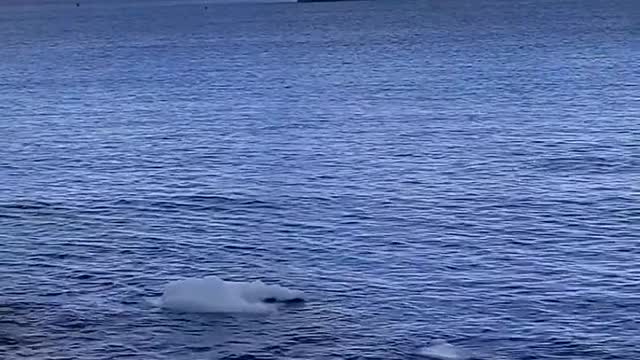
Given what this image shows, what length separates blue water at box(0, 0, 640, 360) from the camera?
51.8 meters

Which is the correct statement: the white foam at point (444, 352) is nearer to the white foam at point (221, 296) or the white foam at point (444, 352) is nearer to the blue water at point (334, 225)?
the blue water at point (334, 225)

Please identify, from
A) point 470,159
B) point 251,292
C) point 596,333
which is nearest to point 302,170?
point 470,159

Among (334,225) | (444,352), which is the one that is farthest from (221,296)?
(334,225)

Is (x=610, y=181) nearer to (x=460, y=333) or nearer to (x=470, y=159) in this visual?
(x=470, y=159)

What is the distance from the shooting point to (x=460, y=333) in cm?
5138

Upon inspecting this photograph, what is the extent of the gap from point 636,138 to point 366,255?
43650 mm

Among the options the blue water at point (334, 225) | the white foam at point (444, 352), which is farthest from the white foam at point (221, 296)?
the white foam at point (444, 352)

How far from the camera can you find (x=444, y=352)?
4884 centimetres

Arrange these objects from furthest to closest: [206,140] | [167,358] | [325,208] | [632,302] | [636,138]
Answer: [206,140] → [636,138] → [325,208] → [632,302] → [167,358]

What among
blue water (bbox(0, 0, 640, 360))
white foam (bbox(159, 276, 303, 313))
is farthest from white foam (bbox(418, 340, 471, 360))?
white foam (bbox(159, 276, 303, 313))

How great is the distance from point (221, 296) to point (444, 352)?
11443 millimetres

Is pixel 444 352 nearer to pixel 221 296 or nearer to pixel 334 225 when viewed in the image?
pixel 221 296

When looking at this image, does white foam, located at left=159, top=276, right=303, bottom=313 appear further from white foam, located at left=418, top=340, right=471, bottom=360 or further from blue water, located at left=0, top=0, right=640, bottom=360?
white foam, located at left=418, top=340, right=471, bottom=360

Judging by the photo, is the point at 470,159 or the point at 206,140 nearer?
the point at 470,159
